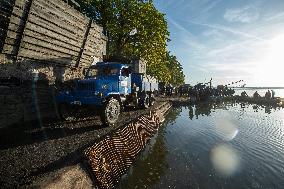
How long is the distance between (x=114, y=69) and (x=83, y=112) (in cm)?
255

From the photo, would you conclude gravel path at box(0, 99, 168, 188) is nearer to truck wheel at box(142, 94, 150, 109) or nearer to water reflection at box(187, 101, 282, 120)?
truck wheel at box(142, 94, 150, 109)

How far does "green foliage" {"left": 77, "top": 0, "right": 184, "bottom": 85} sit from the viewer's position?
971 inches

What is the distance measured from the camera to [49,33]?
1045 cm

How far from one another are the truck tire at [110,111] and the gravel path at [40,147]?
15.3 inches

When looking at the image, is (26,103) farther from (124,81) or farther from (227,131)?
(227,131)

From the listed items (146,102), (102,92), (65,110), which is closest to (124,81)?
(102,92)

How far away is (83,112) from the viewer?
12.3m

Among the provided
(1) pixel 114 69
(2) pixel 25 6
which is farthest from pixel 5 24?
(1) pixel 114 69

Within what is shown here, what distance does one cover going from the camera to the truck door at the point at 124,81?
40.1ft

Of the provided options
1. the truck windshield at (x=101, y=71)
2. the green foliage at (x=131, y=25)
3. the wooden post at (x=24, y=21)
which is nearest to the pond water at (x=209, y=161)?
the truck windshield at (x=101, y=71)

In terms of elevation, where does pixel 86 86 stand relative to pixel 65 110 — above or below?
above

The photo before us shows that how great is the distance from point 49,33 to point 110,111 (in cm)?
404

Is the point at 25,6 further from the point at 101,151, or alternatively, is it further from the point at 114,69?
the point at 101,151

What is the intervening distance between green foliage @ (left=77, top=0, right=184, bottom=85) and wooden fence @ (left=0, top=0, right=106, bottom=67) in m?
10.6
